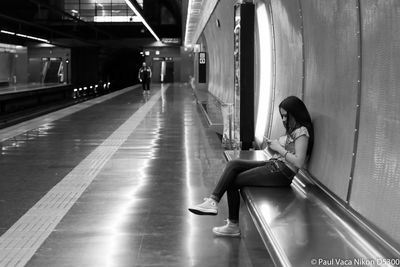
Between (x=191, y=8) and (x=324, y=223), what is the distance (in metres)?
15.8

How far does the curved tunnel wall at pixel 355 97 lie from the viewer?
3395 millimetres

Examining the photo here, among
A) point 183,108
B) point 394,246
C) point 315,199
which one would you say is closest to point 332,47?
point 315,199

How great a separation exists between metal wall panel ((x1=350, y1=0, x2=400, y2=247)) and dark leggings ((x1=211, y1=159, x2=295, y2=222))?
994 millimetres

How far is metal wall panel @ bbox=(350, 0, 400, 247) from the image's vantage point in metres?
3.31

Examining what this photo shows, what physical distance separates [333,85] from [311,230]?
4.98ft

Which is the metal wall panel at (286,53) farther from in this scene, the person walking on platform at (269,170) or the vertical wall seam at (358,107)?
the vertical wall seam at (358,107)

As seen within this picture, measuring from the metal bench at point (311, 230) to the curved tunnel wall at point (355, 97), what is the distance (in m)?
0.11

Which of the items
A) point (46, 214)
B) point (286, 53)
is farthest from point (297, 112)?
point (286, 53)

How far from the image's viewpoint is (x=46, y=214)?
5.52 metres

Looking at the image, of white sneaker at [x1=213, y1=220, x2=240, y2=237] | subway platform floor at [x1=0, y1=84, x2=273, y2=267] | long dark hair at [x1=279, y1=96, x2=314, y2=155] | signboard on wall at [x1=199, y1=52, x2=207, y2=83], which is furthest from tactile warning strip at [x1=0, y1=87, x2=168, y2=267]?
signboard on wall at [x1=199, y1=52, x2=207, y2=83]

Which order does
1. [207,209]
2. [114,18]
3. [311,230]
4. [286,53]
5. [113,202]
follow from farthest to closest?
[114,18], [286,53], [113,202], [207,209], [311,230]

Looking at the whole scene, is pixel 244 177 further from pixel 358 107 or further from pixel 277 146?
pixel 358 107

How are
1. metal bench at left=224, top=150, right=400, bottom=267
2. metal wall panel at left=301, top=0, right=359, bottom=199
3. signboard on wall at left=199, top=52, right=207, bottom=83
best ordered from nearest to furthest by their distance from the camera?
metal bench at left=224, top=150, right=400, bottom=267, metal wall panel at left=301, top=0, right=359, bottom=199, signboard on wall at left=199, top=52, right=207, bottom=83

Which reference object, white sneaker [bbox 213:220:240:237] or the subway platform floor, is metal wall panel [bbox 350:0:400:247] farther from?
white sneaker [bbox 213:220:240:237]
